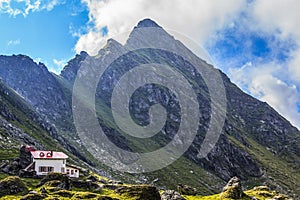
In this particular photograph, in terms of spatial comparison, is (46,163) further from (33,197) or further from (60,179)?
(33,197)

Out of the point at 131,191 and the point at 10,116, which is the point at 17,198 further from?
the point at 10,116

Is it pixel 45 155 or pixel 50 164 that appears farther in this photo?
pixel 45 155

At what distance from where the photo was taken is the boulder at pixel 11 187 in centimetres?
6975

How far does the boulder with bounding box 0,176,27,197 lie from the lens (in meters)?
69.8

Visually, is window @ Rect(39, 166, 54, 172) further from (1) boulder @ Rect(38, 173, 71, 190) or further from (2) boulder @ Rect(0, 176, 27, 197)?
(2) boulder @ Rect(0, 176, 27, 197)

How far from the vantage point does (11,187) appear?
71062 millimetres

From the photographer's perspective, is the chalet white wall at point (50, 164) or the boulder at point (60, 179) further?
the chalet white wall at point (50, 164)

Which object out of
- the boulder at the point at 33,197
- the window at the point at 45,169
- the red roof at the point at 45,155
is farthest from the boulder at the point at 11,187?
the red roof at the point at 45,155

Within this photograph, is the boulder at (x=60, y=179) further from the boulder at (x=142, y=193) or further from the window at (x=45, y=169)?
the window at (x=45, y=169)

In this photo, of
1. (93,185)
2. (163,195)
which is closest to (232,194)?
(163,195)

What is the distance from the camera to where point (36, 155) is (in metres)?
99.2

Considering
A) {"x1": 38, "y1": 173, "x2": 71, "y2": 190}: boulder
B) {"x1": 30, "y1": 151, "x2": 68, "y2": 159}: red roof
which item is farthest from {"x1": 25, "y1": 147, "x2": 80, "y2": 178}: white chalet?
{"x1": 38, "y1": 173, "x2": 71, "y2": 190}: boulder

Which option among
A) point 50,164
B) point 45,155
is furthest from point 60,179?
point 45,155

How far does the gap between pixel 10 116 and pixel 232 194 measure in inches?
5572
